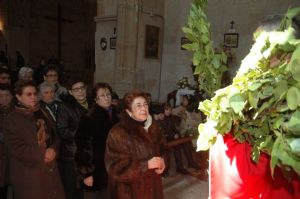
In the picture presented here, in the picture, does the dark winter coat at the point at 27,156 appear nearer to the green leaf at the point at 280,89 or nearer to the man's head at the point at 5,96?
the man's head at the point at 5,96

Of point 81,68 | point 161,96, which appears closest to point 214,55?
point 161,96

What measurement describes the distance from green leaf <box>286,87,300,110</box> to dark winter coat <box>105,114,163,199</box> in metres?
1.96

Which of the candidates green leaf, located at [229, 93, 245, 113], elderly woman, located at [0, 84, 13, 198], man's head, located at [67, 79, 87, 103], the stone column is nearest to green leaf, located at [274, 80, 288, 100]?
green leaf, located at [229, 93, 245, 113]

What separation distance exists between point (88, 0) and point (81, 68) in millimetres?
3304

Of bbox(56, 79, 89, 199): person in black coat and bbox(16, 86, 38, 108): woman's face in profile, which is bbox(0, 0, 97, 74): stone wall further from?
bbox(16, 86, 38, 108): woman's face in profile

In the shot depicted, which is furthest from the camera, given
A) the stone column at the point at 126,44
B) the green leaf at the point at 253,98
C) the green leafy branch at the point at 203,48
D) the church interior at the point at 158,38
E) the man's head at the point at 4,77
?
the stone column at the point at 126,44

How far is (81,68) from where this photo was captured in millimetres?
17703

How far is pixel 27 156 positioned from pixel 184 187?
2510 millimetres

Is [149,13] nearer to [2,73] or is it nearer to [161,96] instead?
[161,96]

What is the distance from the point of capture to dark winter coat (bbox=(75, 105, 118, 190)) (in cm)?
329

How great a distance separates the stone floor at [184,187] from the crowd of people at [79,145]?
140 centimetres

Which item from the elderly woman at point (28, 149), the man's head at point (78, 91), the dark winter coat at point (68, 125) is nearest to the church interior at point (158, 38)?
the man's head at point (78, 91)

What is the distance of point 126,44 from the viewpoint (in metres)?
9.15

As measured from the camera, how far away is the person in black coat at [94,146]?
3295 millimetres
